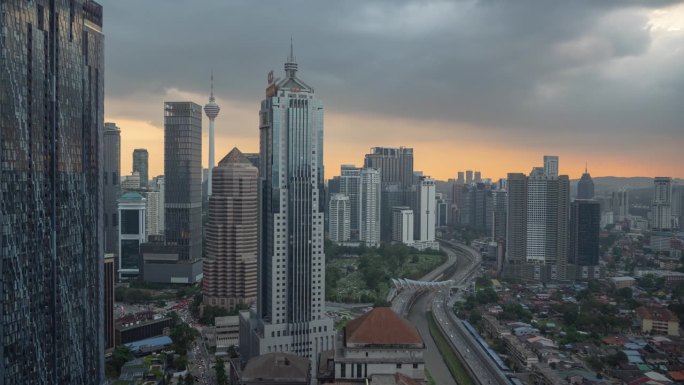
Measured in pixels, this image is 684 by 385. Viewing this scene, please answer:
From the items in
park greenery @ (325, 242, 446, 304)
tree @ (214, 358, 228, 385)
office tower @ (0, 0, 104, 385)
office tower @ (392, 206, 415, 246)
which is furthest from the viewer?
office tower @ (392, 206, 415, 246)

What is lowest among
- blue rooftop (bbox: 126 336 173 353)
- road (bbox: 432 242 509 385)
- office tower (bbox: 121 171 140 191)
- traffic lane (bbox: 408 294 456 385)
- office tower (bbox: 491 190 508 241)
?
traffic lane (bbox: 408 294 456 385)

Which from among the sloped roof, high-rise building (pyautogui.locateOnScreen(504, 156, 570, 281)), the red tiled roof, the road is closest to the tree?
the red tiled roof

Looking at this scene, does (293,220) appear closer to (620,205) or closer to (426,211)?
(426,211)

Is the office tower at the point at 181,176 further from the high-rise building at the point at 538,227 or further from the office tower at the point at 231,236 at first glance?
the high-rise building at the point at 538,227

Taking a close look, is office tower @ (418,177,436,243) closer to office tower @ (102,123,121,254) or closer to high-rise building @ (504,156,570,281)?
high-rise building @ (504,156,570,281)

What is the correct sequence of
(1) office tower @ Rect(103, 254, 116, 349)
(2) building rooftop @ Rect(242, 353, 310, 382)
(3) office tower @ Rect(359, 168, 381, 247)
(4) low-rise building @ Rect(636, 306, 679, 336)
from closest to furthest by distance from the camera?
(2) building rooftop @ Rect(242, 353, 310, 382) < (1) office tower @ Rect(103, 254, 116, 349) < (4) low-rise building @ Rect(636, 306, 679, 336) < (3) office tower @ Rect(359, 168, 381, 247)

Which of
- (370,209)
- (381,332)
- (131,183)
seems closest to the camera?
(381,332)

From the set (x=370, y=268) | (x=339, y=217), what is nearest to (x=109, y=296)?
(x=370, y=268)
